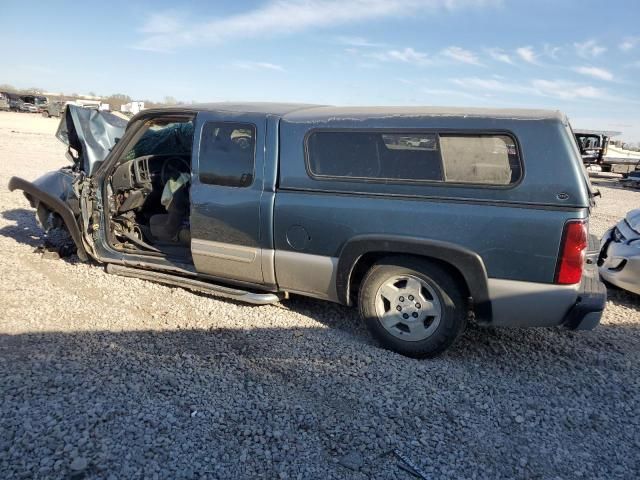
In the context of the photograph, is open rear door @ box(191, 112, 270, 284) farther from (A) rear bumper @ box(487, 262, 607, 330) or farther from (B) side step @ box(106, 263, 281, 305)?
(A) rear bumper @ box(487, 262, 607, 330)

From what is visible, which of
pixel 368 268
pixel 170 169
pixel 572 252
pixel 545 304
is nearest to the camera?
pixel 572 252

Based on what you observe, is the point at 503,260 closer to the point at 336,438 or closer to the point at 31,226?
the point at 336,438

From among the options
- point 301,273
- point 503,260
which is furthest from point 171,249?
point 503,260

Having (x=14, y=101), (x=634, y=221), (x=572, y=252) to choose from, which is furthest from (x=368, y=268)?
(x=14, y=101)

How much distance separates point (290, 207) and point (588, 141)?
59.6 ft

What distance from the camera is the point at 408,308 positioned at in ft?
11.8

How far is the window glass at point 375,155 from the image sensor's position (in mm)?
3406

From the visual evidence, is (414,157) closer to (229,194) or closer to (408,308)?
(408,308)

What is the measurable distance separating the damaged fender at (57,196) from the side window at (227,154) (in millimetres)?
1807

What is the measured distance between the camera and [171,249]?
5203 millimetres

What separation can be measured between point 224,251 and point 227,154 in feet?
2.83

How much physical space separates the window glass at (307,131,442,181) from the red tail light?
928 mm

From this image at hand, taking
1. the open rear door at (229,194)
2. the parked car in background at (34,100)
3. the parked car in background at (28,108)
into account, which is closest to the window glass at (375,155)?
the open rear door at (229,194)

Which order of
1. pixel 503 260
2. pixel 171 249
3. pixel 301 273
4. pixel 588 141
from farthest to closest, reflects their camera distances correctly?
pixel 588 141 → pixel 171 249 → pixel 301 273 → pixel 503 260
